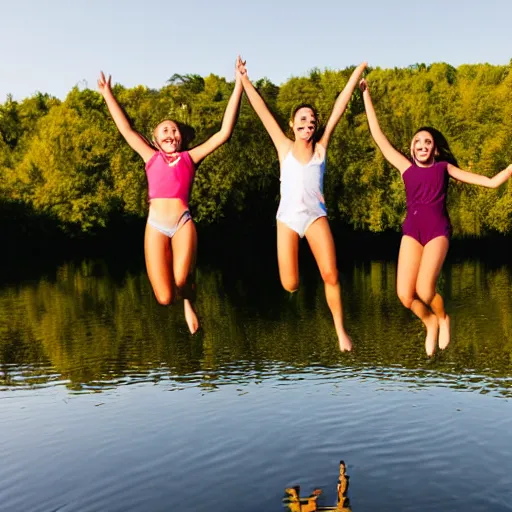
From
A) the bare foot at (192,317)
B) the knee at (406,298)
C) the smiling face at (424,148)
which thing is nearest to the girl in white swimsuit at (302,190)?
the knee at (406,298)

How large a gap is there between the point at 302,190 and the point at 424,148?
83.3 inches

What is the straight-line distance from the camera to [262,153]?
53.2 metres

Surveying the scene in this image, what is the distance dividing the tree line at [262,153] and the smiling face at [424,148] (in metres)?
18.4

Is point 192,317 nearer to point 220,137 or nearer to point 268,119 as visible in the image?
point 220,137

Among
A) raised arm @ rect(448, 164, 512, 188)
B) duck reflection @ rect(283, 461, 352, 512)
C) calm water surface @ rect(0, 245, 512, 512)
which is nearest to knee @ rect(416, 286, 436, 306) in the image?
raised arm @ rect(448, 164, 512, 188)

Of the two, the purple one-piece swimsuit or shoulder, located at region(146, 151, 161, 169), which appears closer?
shoulder, located at region(146, 151, 161, 169)

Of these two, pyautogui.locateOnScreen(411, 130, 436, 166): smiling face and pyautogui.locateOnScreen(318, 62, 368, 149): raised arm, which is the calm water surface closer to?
pyautogui.locateOnScreen(411, 130, 436, 166): smiling face

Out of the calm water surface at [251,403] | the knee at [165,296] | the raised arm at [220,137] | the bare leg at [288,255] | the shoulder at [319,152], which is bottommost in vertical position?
the calm water surface at [251,403]

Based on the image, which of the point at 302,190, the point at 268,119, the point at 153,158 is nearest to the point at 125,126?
the point at 153,158

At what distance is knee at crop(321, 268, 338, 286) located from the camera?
13.8 meters

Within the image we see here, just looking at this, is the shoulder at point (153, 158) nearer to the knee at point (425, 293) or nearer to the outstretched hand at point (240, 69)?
the outstretched hand at point (240, 69)

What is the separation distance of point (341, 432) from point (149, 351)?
23.3 m

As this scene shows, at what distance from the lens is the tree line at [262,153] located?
180 ft

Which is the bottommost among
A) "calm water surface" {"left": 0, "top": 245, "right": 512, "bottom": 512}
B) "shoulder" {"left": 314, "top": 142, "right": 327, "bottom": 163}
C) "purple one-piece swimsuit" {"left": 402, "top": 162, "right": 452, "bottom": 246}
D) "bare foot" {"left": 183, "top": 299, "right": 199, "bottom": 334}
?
"calm water surface" {"left": 0, "top": 245, "right": 512, "bottom": 512}
